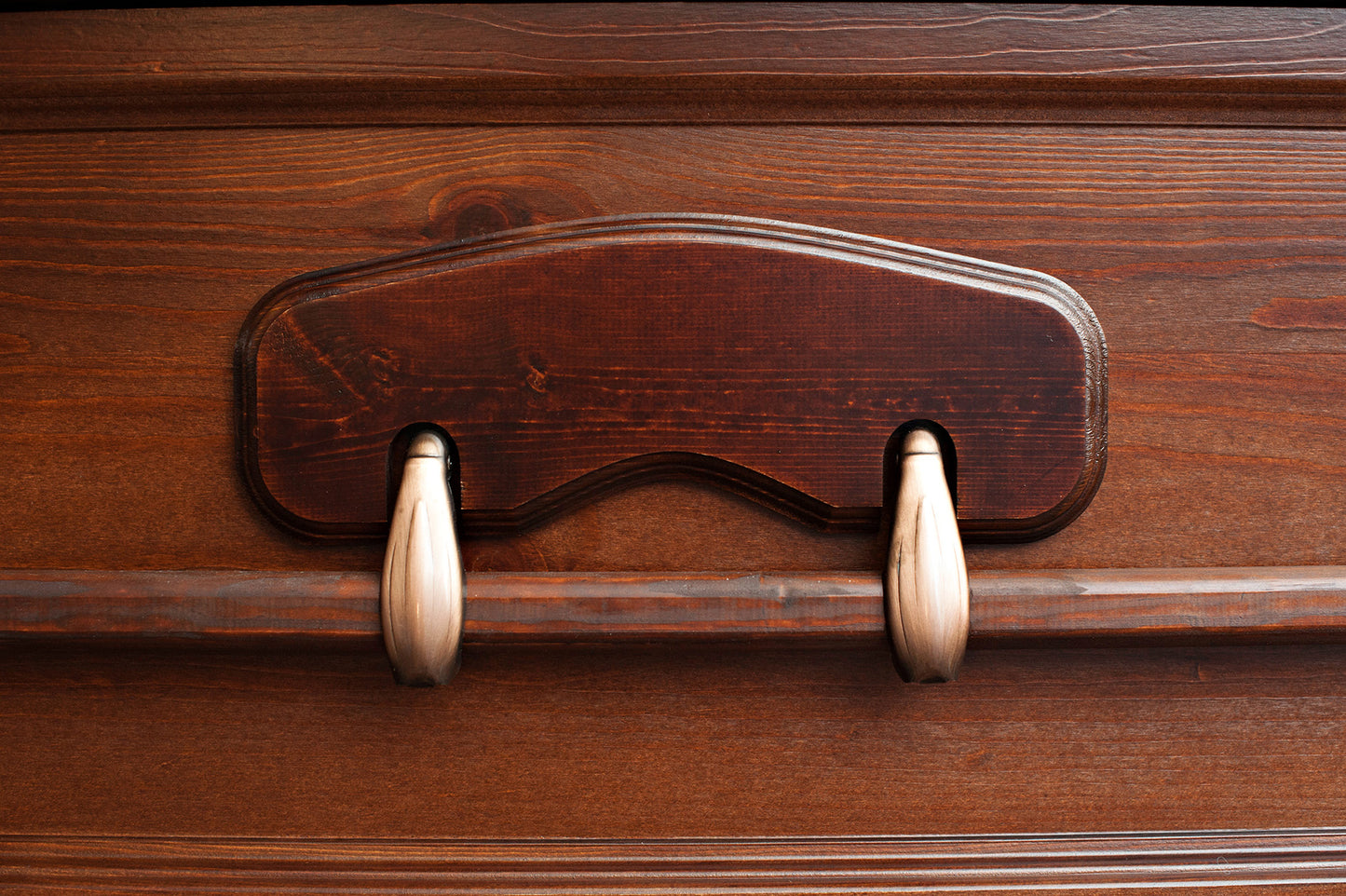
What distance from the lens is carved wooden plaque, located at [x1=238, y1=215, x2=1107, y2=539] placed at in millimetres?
257

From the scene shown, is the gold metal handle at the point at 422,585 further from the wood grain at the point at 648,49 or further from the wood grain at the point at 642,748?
the wood grain at the point at 648,49

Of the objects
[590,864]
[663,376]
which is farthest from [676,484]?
[590,864]

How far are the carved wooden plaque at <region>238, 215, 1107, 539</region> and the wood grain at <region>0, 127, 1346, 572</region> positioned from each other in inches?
0.9

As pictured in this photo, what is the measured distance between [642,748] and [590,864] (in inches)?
1.8

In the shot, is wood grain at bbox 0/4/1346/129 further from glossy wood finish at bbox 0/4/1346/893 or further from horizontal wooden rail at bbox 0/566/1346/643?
horizontal wooden rail at bbox 0/566/1346/643

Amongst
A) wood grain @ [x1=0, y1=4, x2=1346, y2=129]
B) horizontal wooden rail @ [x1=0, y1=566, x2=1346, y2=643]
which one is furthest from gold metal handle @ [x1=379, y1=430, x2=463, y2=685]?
wood grain @ [x1=0, y1=4, x2=1346, y2=129]

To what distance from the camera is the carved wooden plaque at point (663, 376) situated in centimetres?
26

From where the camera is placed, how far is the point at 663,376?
0.85 ft

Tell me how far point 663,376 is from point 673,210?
7 centimetres

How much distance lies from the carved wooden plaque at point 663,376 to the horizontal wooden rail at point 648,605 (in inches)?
1.2

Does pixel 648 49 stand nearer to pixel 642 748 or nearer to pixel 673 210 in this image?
pixel 673 210

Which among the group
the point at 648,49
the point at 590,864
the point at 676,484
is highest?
the point at 648,49

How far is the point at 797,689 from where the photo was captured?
27 cm

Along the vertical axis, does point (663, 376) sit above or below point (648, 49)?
below
